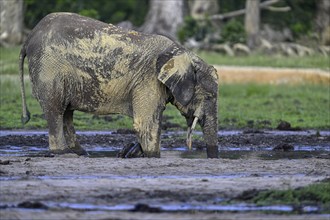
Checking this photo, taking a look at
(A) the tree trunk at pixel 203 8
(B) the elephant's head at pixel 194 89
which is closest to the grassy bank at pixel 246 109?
(B) the elephant's head at pixel 194 89

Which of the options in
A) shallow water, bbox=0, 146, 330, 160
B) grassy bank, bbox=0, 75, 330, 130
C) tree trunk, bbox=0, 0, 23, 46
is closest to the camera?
shallow water, bbox=0, 146, 330, 160

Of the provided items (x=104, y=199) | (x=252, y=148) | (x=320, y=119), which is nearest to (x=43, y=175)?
(x=104, y=199)

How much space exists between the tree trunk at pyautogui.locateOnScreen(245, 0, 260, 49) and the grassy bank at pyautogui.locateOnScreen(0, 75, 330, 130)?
8.47 m

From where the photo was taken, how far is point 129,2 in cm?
3975

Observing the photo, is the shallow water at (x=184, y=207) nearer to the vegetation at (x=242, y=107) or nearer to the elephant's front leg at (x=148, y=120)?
the elephant's front leg at (x=148, y=120)

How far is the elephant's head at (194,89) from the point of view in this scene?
1406 cm

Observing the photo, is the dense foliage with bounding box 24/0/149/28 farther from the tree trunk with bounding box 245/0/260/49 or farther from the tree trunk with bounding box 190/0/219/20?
the tree trunk with bounding box 245/0/260/49

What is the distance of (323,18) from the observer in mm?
38562

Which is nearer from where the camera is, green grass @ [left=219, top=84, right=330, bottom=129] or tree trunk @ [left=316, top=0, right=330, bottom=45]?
green grass @ [left=219, top=84, right=330, bottom=129]

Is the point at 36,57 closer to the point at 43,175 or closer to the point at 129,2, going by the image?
the point at 43,175

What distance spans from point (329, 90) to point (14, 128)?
→ 923 cm

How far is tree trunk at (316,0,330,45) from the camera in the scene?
1492 inches

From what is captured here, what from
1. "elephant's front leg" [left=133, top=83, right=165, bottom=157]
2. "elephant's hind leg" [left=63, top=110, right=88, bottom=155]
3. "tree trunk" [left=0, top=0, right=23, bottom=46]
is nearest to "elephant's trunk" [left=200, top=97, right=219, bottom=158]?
"elephant's front leg" [left=133, top=83, right=165, bottom=157]

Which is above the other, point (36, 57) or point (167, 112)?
point (36, 57)
